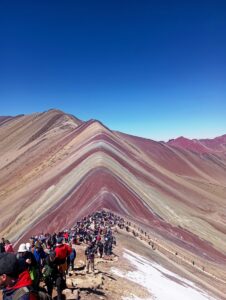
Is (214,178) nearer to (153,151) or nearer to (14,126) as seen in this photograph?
(153,151)

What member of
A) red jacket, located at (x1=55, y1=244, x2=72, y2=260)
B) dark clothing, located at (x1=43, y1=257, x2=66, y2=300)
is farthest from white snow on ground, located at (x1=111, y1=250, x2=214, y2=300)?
red jacket, located at (x1=55, y1=244, x2=72, y2=260)

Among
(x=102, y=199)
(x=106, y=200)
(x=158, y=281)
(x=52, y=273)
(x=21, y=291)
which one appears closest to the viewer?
(x=21, y=291)

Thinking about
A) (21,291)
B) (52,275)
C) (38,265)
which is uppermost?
(21,291)

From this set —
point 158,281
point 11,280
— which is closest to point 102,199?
point 158,281

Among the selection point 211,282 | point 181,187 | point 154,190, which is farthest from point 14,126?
point 211,282

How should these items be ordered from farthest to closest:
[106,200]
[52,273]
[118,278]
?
[106,200] → [118,278] → [52,273]

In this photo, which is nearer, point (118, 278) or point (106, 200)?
point (118, 278)

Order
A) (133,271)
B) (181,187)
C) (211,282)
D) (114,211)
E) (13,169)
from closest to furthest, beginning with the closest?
(133,271) < (211,282) < (114,211) < (181,187) < (13,169)

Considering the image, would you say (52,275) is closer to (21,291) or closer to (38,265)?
(38,265)

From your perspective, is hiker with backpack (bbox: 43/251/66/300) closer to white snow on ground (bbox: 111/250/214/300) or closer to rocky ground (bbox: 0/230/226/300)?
rocky ground (bbox: 0/230/226/300)
